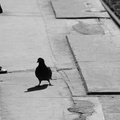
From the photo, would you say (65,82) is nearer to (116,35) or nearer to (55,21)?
(116,35)

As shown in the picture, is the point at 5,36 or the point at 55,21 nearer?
the point at 5,36

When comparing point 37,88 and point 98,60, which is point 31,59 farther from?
point 37,88

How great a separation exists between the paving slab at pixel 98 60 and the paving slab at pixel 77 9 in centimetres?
257

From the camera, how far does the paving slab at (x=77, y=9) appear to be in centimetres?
1867

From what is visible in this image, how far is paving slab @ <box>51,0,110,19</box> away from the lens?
18.7m

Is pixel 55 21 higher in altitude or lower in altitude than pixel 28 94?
lower

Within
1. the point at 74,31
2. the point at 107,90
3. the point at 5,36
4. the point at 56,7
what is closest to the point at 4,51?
the point at 5,36

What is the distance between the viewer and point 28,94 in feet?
37.6

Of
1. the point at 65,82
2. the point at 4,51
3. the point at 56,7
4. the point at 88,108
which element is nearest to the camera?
the point at 88,108

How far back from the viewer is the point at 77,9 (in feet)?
64.0

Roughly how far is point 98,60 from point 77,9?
589 centimetres

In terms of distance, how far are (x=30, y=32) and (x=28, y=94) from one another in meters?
5.64

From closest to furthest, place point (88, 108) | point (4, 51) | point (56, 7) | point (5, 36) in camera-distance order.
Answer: point (88, 108) → point (4, 51) → point (5, 36) → point (56, 7)

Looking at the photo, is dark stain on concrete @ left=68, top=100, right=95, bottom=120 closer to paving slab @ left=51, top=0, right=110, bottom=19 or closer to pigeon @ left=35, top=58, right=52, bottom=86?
pigeon @ left=35, top=58, right=52, bottom=86
